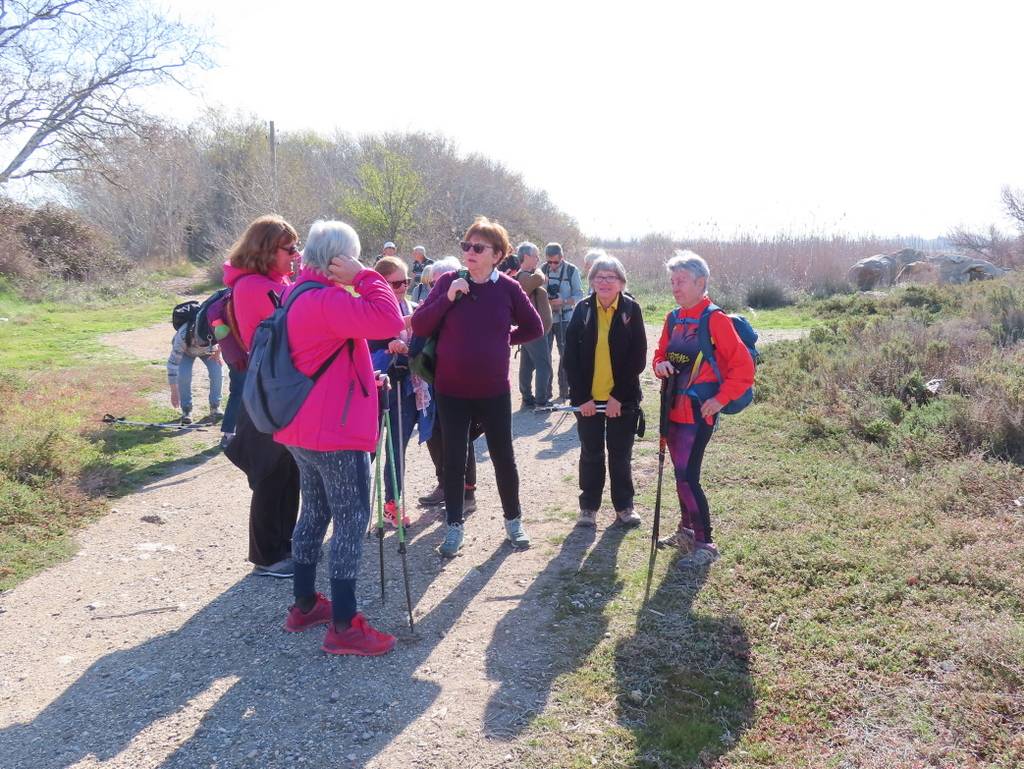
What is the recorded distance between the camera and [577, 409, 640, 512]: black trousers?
526 cm

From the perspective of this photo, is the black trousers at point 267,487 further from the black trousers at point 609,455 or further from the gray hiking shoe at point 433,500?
the black trousers at point 609,455

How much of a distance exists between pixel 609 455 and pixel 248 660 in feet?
8.69

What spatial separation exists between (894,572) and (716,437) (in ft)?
11.4

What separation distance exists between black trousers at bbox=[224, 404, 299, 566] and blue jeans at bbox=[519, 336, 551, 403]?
4.62 metres

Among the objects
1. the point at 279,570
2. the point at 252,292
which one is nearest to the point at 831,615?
the point at 279,570

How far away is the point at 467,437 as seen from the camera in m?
4.89

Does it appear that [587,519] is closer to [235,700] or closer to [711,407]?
[711,407]

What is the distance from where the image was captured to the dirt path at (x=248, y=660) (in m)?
3.15

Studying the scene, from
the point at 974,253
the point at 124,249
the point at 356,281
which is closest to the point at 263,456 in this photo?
the point at 356,281

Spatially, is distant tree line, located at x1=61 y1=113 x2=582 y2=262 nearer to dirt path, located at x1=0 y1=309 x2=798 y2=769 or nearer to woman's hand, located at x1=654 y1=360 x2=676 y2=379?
dirt path, located at x1=0 y1=309 x2=798 y2=769

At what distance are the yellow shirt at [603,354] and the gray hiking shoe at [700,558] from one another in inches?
45.3

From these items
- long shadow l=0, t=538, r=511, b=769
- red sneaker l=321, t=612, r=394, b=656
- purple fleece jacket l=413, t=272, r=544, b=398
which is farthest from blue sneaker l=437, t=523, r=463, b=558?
red sneaker l=321, t=612, r=394, b=656

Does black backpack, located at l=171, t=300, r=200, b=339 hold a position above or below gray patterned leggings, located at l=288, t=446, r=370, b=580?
above

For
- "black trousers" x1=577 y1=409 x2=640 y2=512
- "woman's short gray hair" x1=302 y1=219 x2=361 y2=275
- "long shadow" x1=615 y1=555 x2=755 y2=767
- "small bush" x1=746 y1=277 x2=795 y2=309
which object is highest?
"woman's short gray hair" x1=302 y1=219 x2=361 y2=275
